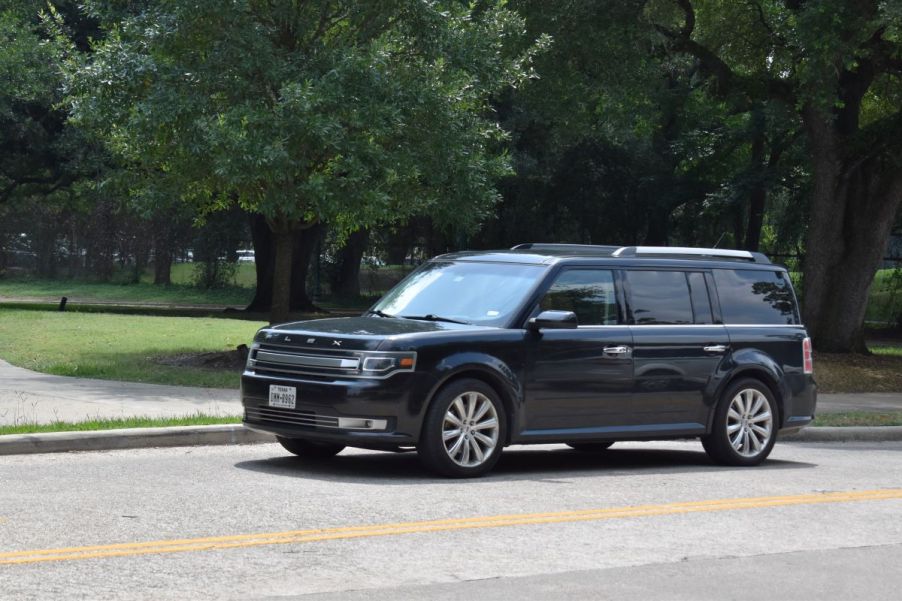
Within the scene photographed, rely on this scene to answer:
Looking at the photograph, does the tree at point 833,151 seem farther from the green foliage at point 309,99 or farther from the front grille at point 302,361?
the front grille at point 302,361

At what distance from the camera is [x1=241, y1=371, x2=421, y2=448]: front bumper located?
10.3 meters

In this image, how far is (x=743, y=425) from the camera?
40.4ft

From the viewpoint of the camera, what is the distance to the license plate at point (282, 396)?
Answer: 10.6 metres

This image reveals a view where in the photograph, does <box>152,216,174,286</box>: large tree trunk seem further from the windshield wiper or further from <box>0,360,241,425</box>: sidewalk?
the windshield wiper

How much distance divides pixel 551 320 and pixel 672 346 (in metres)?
1.46

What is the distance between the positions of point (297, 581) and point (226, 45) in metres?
14.1

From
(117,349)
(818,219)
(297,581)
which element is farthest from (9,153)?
(297,581)

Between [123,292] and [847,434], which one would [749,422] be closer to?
[847,434]

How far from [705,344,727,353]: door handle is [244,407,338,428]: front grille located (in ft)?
11.9

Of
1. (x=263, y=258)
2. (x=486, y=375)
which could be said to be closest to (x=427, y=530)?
(x=486, y=375)

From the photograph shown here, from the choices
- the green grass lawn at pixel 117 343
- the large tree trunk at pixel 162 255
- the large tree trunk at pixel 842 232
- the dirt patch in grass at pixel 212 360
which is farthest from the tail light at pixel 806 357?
the large tree trunk at pixel 162 255

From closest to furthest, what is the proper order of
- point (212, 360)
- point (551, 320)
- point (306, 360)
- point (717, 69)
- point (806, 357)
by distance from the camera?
point (306, 360)
point (551, 320)
point (806, 357)
point (212, 360)
point (717, 69)

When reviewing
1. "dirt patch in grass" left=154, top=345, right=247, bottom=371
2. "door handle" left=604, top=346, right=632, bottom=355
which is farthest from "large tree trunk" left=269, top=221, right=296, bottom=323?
"door handle" left=604, top=346, right=632, bottom=355

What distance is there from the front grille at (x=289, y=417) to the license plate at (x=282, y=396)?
0.05 meters
